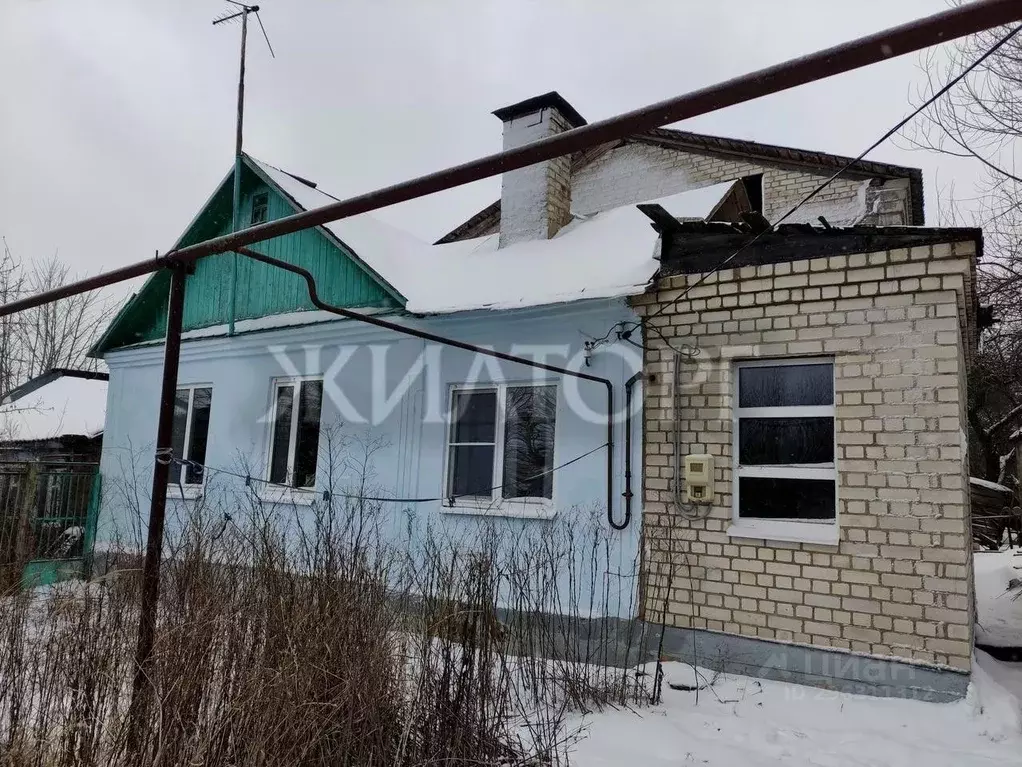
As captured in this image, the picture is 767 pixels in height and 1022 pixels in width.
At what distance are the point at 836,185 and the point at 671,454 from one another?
894 cm

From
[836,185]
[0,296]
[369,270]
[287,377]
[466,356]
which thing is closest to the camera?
[466,356]

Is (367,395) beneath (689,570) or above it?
above

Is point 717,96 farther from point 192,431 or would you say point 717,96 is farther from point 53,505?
point 53,505

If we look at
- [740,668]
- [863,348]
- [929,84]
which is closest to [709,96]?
[863,348]

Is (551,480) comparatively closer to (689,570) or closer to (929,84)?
(689,570)

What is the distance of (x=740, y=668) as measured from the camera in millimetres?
5316

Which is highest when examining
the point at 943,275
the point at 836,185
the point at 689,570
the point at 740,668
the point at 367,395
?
the point at 836,185

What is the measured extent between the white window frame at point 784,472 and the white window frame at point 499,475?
165cm

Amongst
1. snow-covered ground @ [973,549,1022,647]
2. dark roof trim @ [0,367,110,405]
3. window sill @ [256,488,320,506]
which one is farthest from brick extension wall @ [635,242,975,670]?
dark roof trim @ [0,367,110,405]

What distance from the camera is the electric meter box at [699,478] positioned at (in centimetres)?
550

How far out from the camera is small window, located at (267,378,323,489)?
8328 mm

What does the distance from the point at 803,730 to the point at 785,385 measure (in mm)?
2496

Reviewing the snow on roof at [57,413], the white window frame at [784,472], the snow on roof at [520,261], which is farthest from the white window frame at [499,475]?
the snow on roof at [57,413]

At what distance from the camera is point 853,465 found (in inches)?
201
